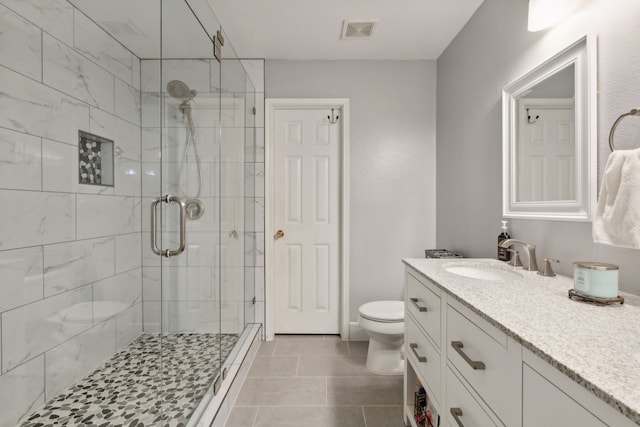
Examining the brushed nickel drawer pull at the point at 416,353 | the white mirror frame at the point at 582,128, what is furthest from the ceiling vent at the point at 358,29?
the brushed nickel drawer pull at the point at 416,353

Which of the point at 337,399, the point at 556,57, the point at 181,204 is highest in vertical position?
the point at 556,57

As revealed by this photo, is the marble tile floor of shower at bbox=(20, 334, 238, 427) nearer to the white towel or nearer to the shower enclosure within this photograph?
the shower enclosure

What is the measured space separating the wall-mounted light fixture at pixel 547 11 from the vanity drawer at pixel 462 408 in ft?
4.90

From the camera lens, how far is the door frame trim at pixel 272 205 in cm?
270

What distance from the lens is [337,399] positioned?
187 cm

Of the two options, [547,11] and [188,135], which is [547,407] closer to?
[547,11]

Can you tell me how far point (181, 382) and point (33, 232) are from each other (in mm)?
977

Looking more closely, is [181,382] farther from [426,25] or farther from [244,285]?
[426,25]

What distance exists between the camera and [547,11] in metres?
1.33

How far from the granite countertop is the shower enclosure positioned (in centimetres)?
133

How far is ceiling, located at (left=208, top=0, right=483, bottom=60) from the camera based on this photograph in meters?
2.01

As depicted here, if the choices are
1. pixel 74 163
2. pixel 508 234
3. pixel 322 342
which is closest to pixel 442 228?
pixel 508 234

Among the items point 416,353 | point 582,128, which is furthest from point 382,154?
point 416,353

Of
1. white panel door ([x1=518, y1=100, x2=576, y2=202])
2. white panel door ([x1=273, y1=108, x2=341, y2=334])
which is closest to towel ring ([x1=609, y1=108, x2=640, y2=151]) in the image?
white panel door ([x1=518, y1=100, x2=576, y2=202])
